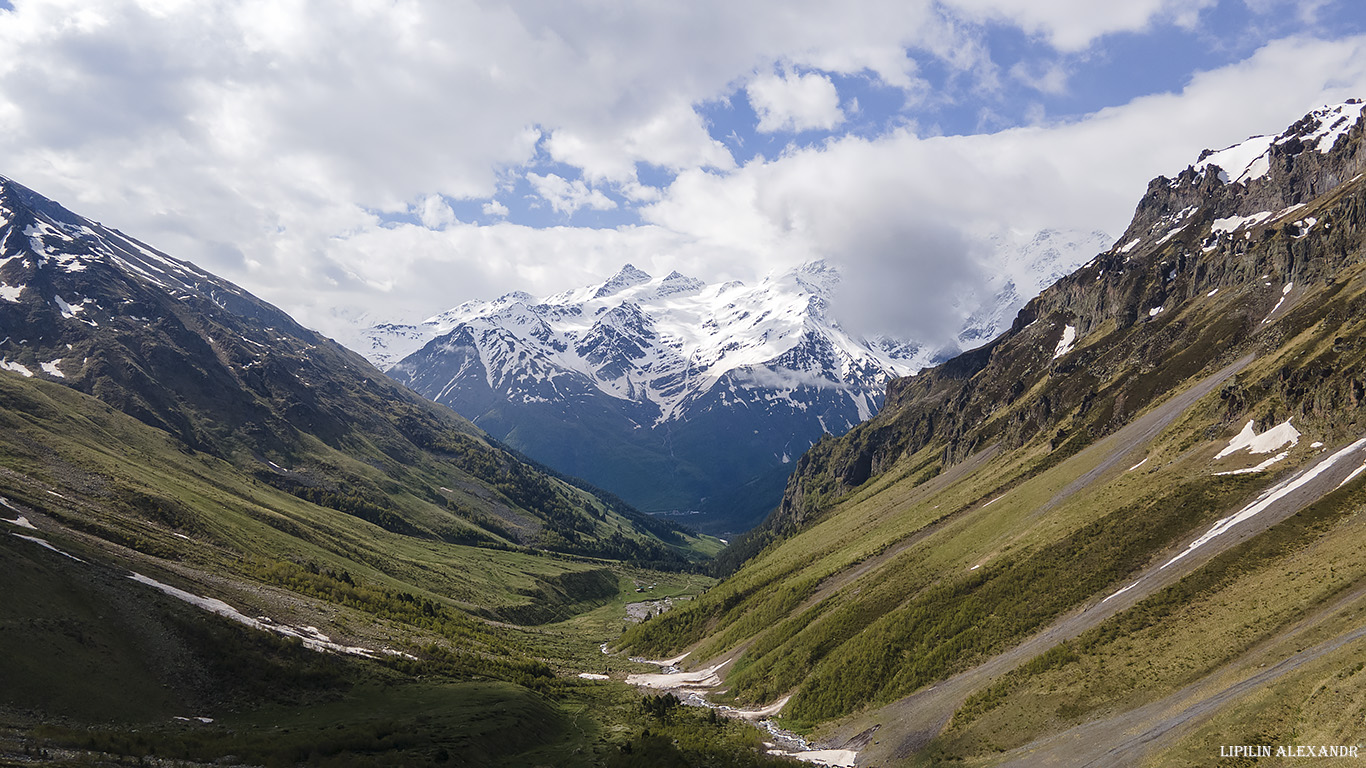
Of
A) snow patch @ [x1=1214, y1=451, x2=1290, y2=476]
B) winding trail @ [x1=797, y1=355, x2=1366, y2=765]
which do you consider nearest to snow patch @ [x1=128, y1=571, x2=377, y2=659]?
winding trail @ [x1=797, y1=355, x2=1366, y2=765]

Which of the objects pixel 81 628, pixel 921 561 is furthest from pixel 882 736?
pixel 81 628

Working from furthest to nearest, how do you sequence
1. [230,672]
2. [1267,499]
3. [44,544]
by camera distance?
[1267,499], [44,544], [230,672]

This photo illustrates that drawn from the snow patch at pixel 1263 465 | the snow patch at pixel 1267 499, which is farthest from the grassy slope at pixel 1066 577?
the snow patch at pixel 1267 499

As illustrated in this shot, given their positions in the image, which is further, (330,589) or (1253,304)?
(1253,304)

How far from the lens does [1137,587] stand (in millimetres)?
81125

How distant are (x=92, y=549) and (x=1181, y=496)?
137 m

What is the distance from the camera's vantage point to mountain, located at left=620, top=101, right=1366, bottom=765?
58531 mm

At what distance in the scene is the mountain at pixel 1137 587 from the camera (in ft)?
192

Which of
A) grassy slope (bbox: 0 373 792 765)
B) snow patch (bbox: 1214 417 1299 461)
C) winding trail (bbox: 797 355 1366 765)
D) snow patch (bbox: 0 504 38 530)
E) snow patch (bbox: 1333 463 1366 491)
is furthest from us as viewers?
snow patch (bbox: 1214 417 1299 461)

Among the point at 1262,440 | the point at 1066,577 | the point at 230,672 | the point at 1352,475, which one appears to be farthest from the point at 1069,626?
the point at 230,672

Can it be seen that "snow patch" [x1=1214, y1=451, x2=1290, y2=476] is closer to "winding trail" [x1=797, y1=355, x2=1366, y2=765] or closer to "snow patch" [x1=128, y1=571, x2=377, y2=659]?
"winding trail" [x1=797, y1=355, x2=1366, y2=765]

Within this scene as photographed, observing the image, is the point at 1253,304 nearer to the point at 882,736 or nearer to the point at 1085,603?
the point at 1085,603

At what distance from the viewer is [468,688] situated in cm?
9081

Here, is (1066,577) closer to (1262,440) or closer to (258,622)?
(1262,440)
